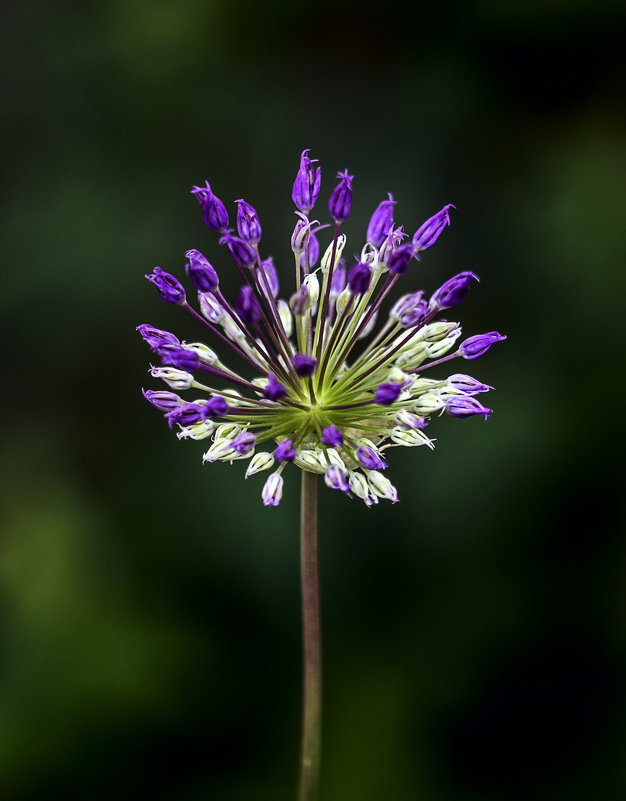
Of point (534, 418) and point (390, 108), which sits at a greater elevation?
point (390, 108)

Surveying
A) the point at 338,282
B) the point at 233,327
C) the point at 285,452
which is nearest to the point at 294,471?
the point at 338,282

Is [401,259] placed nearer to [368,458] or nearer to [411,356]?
[411,356]

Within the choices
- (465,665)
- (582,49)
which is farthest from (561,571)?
(582,49)

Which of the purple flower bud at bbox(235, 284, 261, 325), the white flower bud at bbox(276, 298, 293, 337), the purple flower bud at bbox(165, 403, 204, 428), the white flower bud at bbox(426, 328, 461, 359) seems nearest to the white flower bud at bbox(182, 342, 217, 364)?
the purple flower bud at bbox(165, 403, 204, 428)

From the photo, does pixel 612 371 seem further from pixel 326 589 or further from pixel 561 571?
pixel 326 589

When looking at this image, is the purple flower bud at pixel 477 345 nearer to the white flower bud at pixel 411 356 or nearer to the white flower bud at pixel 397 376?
the white flower bud at pixel 411 356

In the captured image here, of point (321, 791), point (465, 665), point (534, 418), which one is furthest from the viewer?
point (534, 418)

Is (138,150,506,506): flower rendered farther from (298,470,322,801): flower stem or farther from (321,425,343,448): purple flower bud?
(298,470,322,801): flower stem
